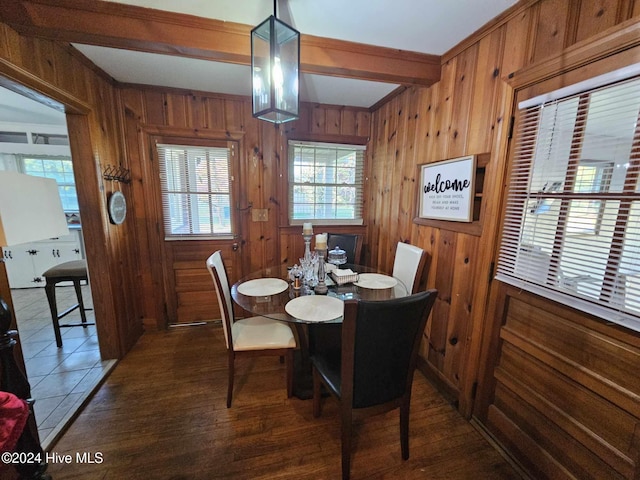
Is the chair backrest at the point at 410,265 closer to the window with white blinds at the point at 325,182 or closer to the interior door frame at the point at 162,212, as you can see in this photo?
the window with white blinds at the point at 325,182

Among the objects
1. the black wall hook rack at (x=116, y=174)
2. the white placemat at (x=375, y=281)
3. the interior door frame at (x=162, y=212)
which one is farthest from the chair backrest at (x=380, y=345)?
the black wall hook rack at (x=116, y=174)

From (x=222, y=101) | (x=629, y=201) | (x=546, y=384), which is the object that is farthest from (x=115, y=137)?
(x=546, y=384)

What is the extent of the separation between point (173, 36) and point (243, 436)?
2421mm

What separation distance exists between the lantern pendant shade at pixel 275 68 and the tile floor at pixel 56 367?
226 cm

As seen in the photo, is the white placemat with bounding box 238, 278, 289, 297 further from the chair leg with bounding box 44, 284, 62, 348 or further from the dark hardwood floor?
the chair leg with bounding box 44, 284, 62, 348

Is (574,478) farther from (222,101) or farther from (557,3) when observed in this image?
(222,101)

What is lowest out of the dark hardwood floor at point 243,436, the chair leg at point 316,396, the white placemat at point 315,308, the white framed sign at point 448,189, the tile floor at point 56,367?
the dark hardwood floor at point 243,436

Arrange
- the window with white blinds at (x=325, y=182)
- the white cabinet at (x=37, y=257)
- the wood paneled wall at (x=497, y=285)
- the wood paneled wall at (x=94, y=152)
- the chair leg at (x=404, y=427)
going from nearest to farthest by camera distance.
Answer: the wood paneled wall at (x=497, y=285)
the chair leg at (x=404, y=427)
the wood paneled wall at (x=94, y=152)
the window with white blinds at (x=325, y=182)
the white cabinet at (x=37, y=257)

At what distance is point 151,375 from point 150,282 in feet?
3.39

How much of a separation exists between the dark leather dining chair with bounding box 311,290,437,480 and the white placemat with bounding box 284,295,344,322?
28 centimetres

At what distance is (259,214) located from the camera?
116 inches

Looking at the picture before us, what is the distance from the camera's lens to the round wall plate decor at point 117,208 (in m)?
2.24

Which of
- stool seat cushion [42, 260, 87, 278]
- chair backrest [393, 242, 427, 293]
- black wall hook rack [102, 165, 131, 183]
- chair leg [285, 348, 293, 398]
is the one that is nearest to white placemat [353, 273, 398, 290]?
chair backrest [393, 242, 427, 293]

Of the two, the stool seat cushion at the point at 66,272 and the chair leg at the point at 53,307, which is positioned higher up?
the stool seat cushion at the point at 66,272
